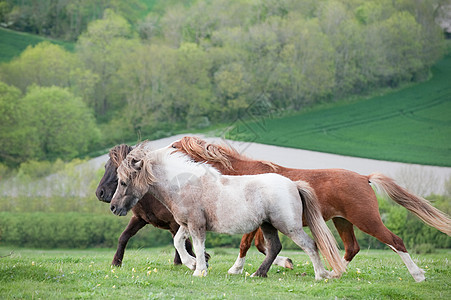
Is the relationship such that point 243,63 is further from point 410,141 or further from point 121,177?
point 121,177

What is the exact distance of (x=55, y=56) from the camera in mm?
47562

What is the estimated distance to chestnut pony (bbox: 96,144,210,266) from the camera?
30.8 feet

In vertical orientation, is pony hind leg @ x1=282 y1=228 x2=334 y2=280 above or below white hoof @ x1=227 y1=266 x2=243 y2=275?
above

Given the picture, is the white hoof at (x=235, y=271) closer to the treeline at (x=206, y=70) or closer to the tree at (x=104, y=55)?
the treeline at (x=206, y=70)

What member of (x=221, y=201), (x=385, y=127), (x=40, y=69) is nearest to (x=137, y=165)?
(x=221, y=201)

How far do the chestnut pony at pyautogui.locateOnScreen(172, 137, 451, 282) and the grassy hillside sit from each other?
1174 inches

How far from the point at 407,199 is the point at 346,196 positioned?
1.17 m

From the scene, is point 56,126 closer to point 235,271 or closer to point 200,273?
point 235,271

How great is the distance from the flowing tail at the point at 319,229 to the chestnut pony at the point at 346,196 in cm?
33

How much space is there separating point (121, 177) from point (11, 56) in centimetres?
4780

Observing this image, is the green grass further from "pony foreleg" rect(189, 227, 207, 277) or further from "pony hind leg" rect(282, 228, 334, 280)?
"pony hind leg" rect(282, 228, 334, 280)

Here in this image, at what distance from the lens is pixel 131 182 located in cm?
880

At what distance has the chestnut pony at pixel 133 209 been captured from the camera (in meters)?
9.40

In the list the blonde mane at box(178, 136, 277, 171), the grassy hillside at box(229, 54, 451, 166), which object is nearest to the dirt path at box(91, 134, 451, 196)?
the grassy hillside at box(229, 54, 451, 166)
